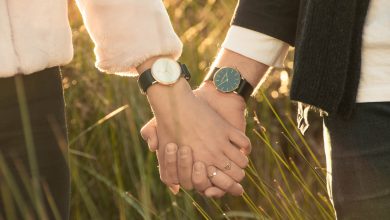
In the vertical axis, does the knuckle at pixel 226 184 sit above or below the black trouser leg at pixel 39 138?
below

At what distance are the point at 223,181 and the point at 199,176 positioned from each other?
0.06 metres

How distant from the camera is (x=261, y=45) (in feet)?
7.50

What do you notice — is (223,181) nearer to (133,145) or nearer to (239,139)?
(239,139)

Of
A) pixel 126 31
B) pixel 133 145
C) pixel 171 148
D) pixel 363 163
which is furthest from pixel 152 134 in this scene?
pixel 133 145

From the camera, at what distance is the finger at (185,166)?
7.63 ft

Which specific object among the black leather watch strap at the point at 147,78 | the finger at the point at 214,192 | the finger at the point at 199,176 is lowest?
the finger at the point at 214,192

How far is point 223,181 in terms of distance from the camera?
2.36m

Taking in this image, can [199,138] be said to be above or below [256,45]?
below

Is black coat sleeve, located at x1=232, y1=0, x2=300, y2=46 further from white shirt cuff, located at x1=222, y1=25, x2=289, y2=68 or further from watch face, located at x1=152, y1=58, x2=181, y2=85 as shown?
watch face, located at x1=152, y1=58, x2=181, y2=85

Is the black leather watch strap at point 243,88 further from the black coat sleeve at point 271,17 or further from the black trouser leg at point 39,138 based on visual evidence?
the black trouser leg at point 39,138

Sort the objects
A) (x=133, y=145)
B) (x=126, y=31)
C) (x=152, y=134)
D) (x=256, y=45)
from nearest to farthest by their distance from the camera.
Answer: (x=126, y=31)
(x=256, y=45)
(x=152, y=134)
(x=133, y=145)

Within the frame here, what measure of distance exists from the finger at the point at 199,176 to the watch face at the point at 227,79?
194mm

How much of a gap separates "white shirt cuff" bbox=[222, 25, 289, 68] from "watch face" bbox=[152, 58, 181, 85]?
0.15 meters

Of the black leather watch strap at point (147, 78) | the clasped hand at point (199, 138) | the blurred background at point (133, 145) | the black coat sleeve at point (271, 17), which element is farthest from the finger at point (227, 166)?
the blurred background at point (133, 145)
